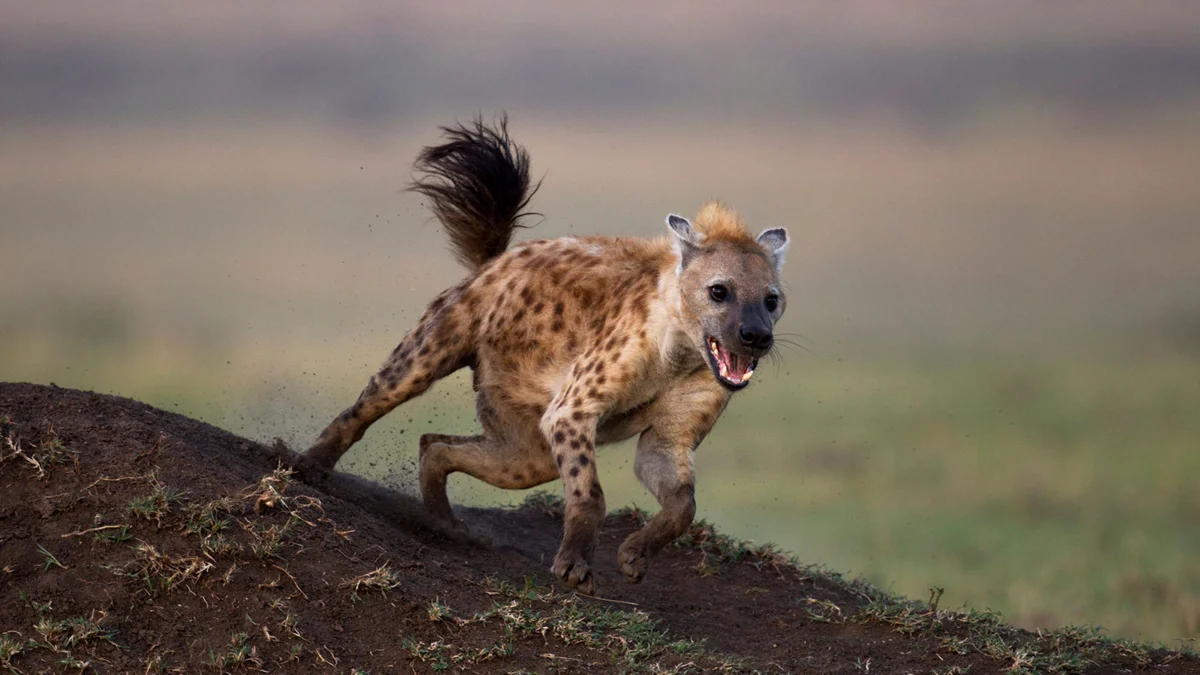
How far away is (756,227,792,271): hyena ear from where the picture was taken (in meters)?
6.20

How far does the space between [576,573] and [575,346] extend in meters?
1.46

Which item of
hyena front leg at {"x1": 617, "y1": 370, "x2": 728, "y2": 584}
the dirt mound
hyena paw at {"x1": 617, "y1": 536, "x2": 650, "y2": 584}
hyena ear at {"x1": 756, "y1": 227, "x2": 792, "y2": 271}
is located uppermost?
hyena ear at {"x1": 756, "y1": 227, "x2": 792, "y2": 271}

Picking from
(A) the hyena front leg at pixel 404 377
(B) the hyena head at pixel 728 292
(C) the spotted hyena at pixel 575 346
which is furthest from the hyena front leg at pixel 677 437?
(A) the hyena front leg at pixel 404 377

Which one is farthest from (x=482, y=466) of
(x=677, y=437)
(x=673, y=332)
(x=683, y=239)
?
(x=683, y=239)

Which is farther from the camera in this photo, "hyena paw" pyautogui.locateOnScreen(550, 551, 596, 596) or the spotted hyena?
the spotted hyena

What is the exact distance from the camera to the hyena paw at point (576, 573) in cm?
521

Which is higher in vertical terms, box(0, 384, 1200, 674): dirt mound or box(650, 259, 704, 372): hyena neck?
box(650, 259, 704, 372): hyena neck

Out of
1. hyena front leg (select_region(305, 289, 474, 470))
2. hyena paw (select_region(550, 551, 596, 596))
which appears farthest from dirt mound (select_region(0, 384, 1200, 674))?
hyena front leg (select_region(305, 289, 474, 470))

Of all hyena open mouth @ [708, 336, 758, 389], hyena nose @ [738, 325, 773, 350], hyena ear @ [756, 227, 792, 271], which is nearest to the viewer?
hyena nose @ [738, 325, 773, 350]

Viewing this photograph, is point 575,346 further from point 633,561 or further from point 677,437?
point 633,561

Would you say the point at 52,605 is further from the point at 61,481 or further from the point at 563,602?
the point at 563,602

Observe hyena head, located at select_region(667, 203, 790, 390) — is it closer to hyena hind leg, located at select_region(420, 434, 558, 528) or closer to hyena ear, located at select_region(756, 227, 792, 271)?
hyena ear, located at select_region(756, 227, 792, 271)

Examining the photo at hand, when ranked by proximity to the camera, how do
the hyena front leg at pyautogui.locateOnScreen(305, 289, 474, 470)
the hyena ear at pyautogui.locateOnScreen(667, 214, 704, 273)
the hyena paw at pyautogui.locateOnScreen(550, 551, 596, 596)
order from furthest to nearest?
the hyena front leg at pyautogui.locateOnScreen(305, 289, 474, 470) → the hyena ear at pyautogui.locateOnScreen(667, 214, 704, 273) → the hyena paw at pyautogui.locateOnScreen(550, 551, 596, 596)

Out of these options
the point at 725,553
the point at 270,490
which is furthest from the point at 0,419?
the point at 725,553
